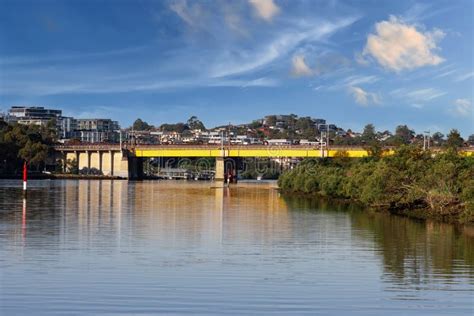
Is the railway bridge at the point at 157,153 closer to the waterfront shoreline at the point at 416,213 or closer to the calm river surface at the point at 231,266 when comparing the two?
the waterfront shoreline at the point at 416,213

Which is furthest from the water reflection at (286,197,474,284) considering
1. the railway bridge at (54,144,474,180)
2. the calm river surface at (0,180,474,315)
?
the railway bridge at (54,144,474,180)

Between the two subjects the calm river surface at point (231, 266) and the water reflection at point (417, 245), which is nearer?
the calm river surface at point (231, 266)

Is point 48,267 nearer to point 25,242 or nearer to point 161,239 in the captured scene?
point 25,242

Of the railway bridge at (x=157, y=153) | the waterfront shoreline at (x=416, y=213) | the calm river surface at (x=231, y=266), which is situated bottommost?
the calm river surface at (x=231, y=266)

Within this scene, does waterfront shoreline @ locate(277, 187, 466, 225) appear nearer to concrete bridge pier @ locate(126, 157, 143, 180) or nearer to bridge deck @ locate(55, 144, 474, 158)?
bridge deck @ locate(55, 144, 474, 158)

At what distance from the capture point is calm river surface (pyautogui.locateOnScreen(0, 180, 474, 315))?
2220 cm

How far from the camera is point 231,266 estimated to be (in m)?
29.3

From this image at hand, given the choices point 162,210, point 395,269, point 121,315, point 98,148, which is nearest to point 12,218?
point 162,210

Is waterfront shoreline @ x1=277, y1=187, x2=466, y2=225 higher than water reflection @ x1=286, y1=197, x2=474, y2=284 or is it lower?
higher

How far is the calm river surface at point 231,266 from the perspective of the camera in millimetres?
22203

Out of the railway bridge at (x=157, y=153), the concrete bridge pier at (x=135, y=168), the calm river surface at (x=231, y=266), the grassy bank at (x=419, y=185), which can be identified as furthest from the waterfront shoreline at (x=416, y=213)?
the concrete bridge pier at (x=135, y=168)

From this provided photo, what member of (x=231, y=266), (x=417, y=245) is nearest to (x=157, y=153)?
(x=417, y=245)

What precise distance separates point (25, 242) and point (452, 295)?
1875 centimetres

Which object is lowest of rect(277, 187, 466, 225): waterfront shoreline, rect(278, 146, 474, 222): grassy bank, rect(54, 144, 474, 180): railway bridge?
rect(277, 187, 466, 225): waterfront shoreline
